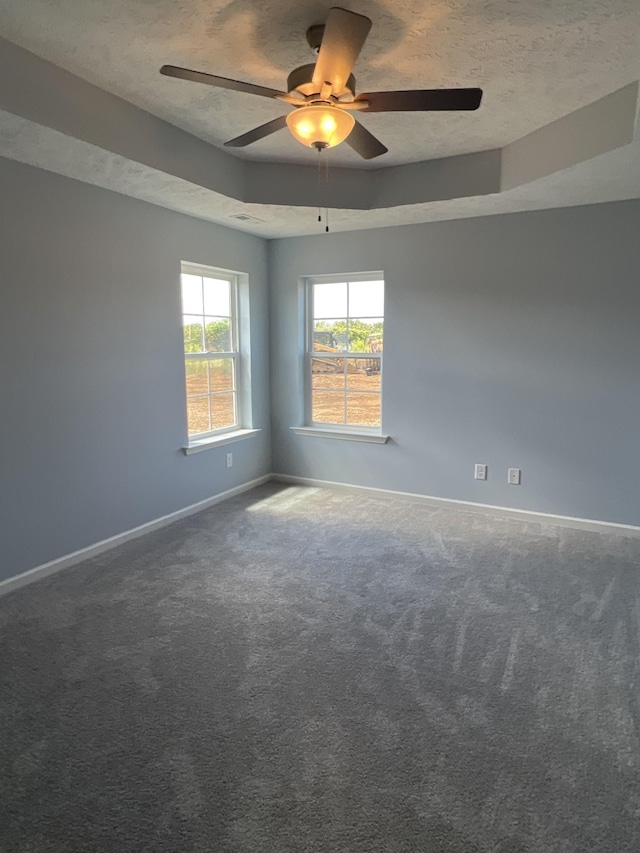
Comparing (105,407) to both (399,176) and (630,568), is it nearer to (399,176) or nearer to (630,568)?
(399,176)

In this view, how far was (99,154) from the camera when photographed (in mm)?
2631

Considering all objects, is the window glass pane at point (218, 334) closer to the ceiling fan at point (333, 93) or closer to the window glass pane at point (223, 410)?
the window glass pane at point (223, 410)

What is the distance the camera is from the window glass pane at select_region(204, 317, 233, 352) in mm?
4441

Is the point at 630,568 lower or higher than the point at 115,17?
lower

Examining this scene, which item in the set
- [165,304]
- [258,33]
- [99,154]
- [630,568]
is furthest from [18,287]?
[630,568]

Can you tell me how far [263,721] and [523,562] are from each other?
79.5 inches

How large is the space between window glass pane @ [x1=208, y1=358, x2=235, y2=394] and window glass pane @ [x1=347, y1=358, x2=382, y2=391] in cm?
109

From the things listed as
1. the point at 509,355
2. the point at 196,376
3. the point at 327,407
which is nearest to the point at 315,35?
the point at 509,355

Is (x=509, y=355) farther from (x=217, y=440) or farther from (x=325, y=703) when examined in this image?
(x=325, y=703)

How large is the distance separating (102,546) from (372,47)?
313 centimetres

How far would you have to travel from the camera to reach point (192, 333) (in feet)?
13.9

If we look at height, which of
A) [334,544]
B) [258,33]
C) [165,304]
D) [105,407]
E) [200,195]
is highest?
[258,33]

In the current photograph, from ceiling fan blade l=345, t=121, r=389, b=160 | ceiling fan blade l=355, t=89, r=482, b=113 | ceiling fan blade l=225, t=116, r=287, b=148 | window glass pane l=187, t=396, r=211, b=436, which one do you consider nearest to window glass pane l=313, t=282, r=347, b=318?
window glass pane l=187, t=396, r=211, b=436

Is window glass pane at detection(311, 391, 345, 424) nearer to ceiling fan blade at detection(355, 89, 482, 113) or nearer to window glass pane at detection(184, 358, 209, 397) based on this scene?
window glass pane at detection(184, 358, 209, 397)
